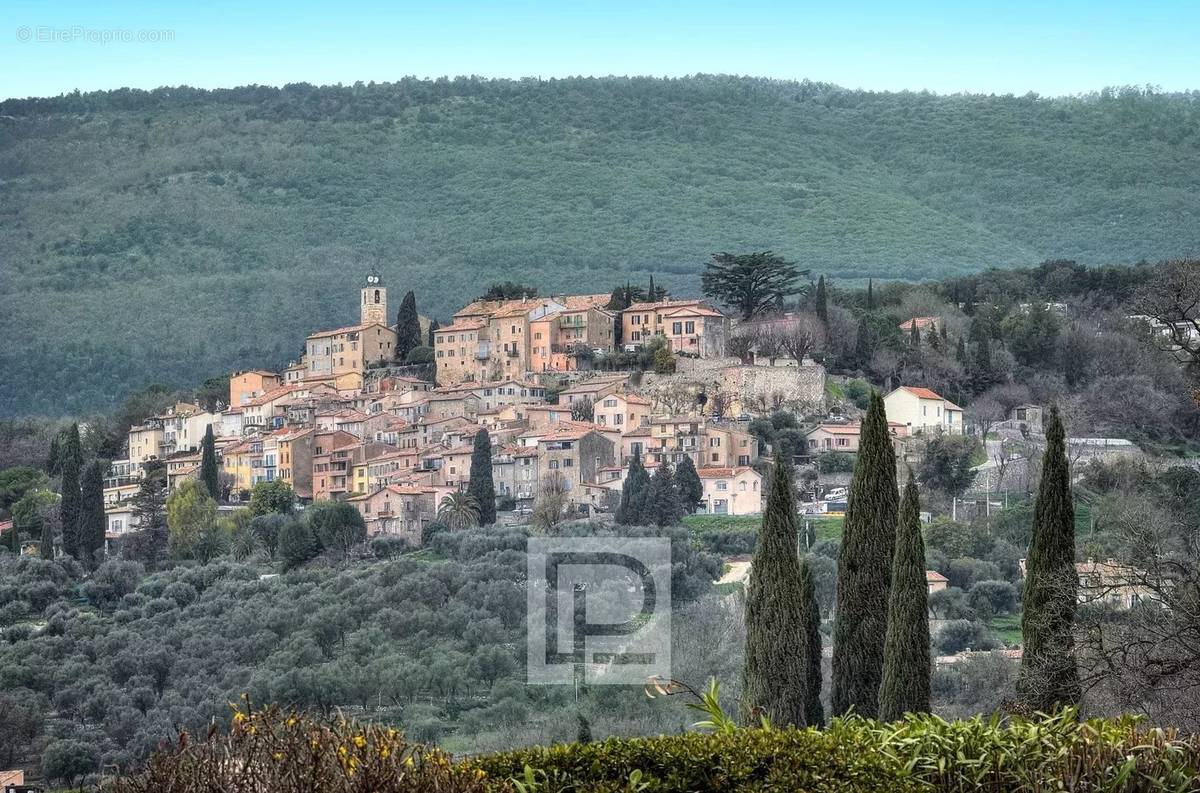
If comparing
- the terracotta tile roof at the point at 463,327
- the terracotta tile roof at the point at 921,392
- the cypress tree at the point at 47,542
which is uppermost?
the terracotta tile roof at the point at 463,327

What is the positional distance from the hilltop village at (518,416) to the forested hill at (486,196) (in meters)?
19.7

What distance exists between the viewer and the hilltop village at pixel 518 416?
4459cm

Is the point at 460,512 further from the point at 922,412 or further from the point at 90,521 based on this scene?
the point at 922,412

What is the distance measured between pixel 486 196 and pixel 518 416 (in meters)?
49.8

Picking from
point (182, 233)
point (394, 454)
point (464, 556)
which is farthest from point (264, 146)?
point (464, 556)

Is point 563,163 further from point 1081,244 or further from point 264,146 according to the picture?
point 1081,244

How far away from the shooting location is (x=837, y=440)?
147ft

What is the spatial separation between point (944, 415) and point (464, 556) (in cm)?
1328

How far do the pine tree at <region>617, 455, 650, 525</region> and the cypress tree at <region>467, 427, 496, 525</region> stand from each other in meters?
2.89

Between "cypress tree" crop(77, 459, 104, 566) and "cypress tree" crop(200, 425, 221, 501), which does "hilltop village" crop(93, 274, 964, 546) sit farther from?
"cypress tree" crop(77, 459, 104, 566)

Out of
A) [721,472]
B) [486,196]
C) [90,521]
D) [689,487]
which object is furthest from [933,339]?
[486,196]

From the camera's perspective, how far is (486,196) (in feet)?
318

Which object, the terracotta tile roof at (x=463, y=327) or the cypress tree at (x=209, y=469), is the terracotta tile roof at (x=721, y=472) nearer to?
the terracotta tile roof at (x=463, y=327)

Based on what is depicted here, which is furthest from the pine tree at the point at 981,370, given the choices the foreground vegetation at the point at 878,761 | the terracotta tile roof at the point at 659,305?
the foreground vegetation at the point at 878,761
